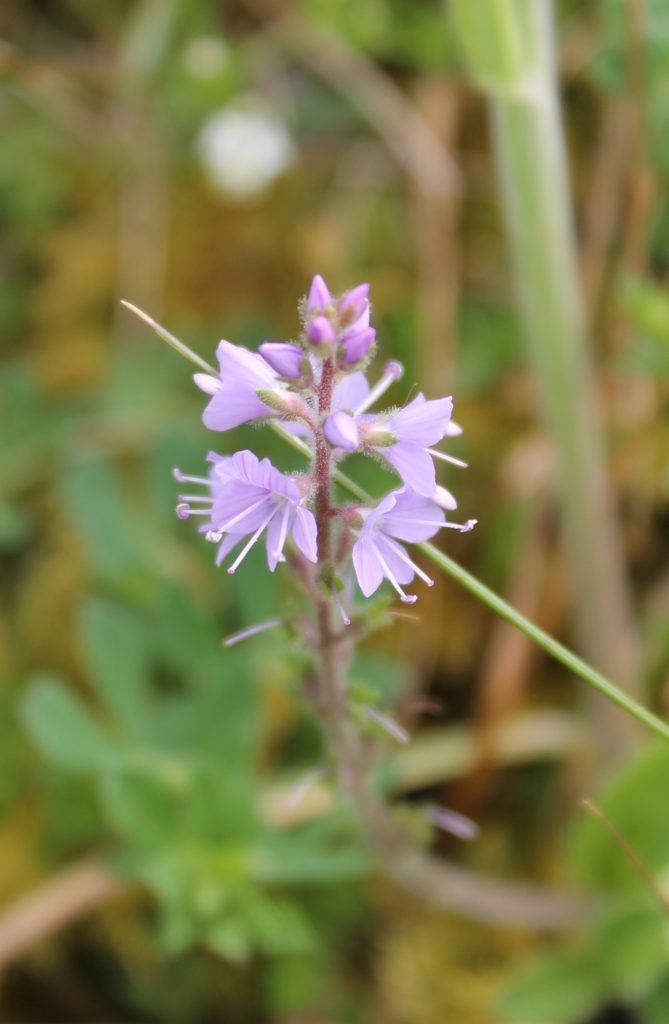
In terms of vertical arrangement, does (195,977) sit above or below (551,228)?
below

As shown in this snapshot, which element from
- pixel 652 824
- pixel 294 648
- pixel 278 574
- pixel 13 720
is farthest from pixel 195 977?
pixel 294 648

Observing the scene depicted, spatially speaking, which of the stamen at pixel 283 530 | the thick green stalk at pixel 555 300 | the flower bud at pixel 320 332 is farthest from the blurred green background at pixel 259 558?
the flower bud at pixel 320 332

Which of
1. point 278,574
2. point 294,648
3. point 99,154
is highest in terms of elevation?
point 99,154

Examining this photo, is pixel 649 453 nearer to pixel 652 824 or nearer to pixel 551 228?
pixel 551 228

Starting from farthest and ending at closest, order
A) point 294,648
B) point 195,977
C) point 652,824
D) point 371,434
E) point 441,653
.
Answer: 1. point 441,653
2. point 195,977
3. point 652,824
4. point 294,648
5. point 371,434

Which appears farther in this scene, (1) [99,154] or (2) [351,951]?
(1) [99,154]

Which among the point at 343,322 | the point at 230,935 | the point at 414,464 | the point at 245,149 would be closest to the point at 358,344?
the point at 343,322
